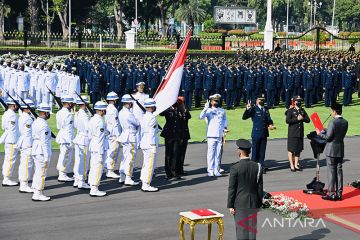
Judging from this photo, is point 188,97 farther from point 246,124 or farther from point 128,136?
point 128,136

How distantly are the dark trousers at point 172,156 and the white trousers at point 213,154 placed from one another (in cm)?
71

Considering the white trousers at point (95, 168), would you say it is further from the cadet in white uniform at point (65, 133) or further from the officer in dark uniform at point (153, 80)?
the officer in dark uniform at point (153, 80)

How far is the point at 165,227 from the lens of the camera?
11.7 meters

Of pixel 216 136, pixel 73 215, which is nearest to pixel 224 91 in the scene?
pixel 216 136

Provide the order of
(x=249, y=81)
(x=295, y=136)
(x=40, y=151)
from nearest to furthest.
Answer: (x=40, y=151) < (x=295, y=136) < (x=249, y=81)

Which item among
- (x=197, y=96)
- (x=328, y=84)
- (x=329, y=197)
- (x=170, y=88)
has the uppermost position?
(x=170, y=88)

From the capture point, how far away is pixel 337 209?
1282 cm

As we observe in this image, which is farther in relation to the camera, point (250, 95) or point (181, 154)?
point (250, 95)

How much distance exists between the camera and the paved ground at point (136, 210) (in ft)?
37.3

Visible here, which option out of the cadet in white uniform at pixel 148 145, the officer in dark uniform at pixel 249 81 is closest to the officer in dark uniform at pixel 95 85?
the officer in dark uniform at pixel 249 81

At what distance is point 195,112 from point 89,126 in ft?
40.6

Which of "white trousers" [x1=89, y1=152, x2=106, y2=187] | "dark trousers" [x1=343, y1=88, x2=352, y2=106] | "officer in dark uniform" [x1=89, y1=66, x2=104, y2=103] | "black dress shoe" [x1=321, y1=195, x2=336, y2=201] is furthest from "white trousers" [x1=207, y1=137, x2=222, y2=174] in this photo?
"dark trousers" [x1=343, y1=88, x2=352, y2=106]

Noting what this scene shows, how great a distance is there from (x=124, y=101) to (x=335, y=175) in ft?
14.5

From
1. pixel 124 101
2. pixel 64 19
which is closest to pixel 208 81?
pixel 124 101
